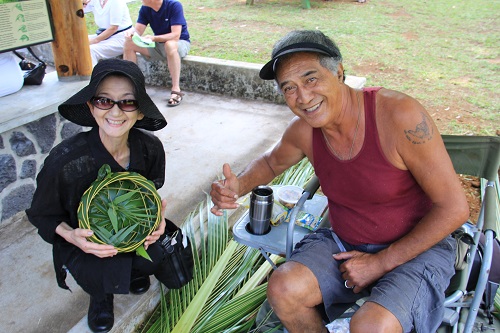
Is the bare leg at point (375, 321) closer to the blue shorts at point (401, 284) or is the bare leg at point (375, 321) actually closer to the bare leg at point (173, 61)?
the blue shorts at point (401, 284)

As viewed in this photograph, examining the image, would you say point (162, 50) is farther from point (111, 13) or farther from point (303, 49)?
point (303, 49)

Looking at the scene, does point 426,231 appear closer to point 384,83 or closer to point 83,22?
point 83,22

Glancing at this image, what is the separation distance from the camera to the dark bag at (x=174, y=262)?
7.52 ft

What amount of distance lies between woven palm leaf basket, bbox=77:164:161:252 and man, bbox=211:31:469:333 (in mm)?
663

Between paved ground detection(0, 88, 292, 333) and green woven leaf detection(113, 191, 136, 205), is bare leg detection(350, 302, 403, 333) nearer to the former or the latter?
green woven leaf detection(113, 191, 136, 205)

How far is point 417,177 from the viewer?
190 centimetres

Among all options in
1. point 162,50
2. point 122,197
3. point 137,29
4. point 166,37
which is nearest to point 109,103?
point 122,197

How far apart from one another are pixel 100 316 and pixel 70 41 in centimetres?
221

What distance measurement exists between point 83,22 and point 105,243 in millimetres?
2215

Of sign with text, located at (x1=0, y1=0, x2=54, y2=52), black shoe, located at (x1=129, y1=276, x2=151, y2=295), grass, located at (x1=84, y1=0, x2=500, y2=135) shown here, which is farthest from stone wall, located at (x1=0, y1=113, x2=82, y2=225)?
grass, located at (x1=84, y1=0, x2=500, y2=135)

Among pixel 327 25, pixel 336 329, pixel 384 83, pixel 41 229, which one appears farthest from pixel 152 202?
pixel 327 25

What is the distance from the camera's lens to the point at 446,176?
1.84 metres

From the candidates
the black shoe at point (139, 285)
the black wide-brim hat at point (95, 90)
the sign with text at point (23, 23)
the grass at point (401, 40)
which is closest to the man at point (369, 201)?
the black wide-brim hat at point (95, 90)

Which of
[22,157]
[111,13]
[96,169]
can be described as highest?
[111,13]
